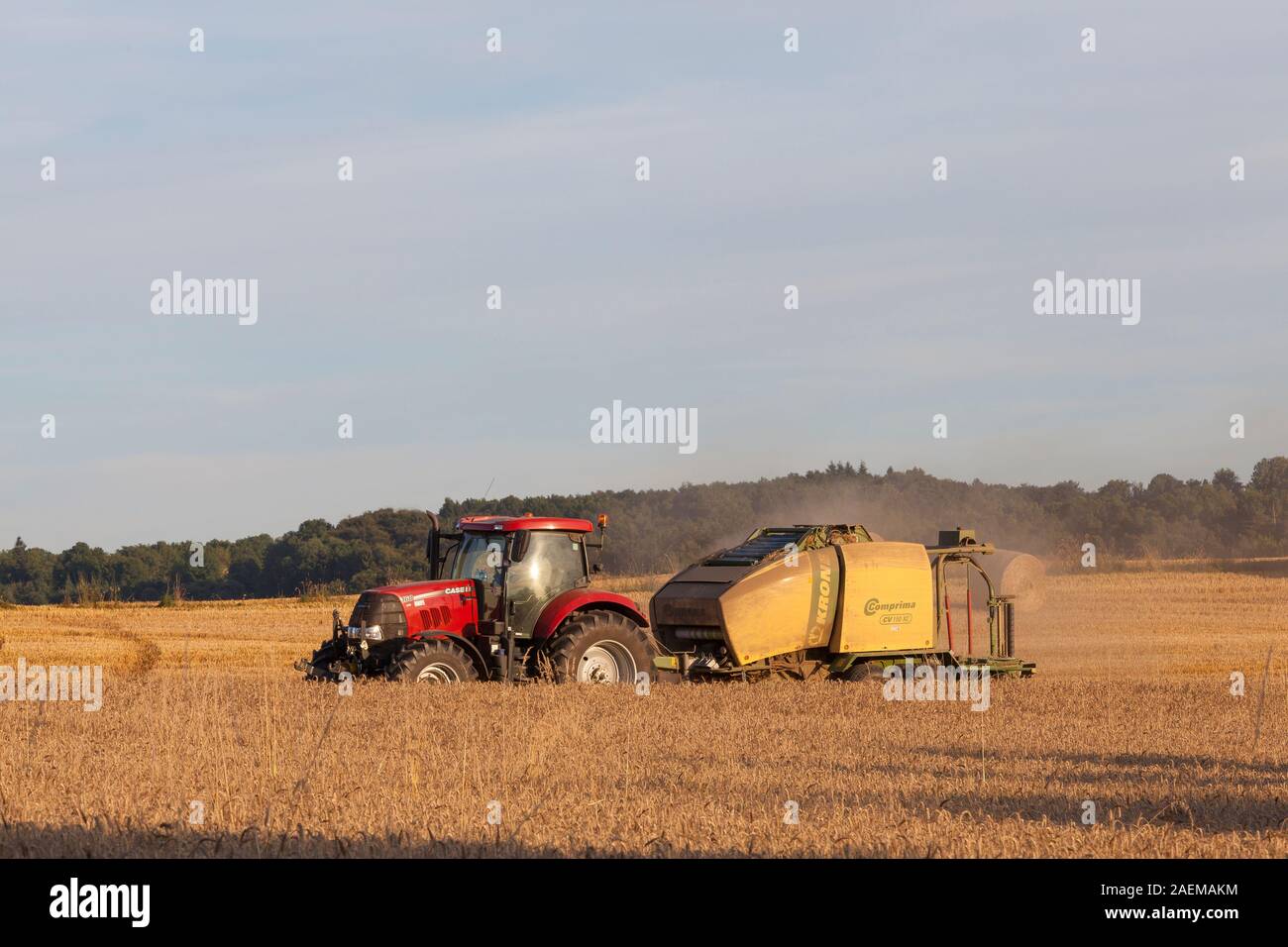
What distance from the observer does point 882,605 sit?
19.0 m

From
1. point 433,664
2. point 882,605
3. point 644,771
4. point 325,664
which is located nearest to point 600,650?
point 433,664

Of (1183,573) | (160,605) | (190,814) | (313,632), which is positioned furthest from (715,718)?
(1183,573)

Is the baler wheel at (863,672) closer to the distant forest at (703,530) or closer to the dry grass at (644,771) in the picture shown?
the dry grass at (644,771)

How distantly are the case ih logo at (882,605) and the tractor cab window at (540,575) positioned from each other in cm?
389

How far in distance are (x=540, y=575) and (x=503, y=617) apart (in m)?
0.70

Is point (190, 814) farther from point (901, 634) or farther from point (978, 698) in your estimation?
point (901, 634)

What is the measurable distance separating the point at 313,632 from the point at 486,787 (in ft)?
73.8

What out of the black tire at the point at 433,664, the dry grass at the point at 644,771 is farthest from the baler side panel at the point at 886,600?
the black tire at the point at 433,664

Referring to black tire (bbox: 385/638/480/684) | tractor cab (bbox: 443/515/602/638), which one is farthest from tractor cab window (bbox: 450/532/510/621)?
black tire (bbox: 385/638/480/684)

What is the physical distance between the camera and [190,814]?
841 cm

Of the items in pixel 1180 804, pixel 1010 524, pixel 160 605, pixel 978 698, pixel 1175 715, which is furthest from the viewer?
pixel 1010 524

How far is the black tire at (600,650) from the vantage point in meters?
17.0

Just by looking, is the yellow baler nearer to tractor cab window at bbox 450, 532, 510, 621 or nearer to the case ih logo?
the case ih logo
